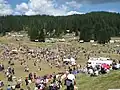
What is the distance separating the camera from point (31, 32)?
474 ft

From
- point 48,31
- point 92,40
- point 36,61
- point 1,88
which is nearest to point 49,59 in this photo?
point 36,61

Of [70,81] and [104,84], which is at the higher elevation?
[70,81]

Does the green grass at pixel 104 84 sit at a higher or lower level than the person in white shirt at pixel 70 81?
lower

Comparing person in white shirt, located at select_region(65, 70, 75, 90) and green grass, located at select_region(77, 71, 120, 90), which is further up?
person in white shirt, located at select_region(65, 70, 75, 90)

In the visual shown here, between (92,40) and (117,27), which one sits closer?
(92,40)

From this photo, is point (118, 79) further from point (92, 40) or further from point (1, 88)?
point (92, 40)

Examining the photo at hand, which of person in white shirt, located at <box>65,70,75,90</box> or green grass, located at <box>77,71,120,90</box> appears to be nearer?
person in white shirt, located at <box>65,70,75,90</box>

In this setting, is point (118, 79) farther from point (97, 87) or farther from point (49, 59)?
point (49, 59)

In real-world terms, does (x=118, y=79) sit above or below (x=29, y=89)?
above

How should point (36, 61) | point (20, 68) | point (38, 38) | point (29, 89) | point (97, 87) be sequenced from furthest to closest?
point (38, 38), point (36, 61), point (20, 68), point (29, 89), point (97, 87)

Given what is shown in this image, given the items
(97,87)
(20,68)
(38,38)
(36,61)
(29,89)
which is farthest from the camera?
(38,38)

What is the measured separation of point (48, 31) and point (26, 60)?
115475 mm

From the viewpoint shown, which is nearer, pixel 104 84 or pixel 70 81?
pixel 70 81

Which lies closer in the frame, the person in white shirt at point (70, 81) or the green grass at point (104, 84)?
the person in white shirt at point (70, 81)
